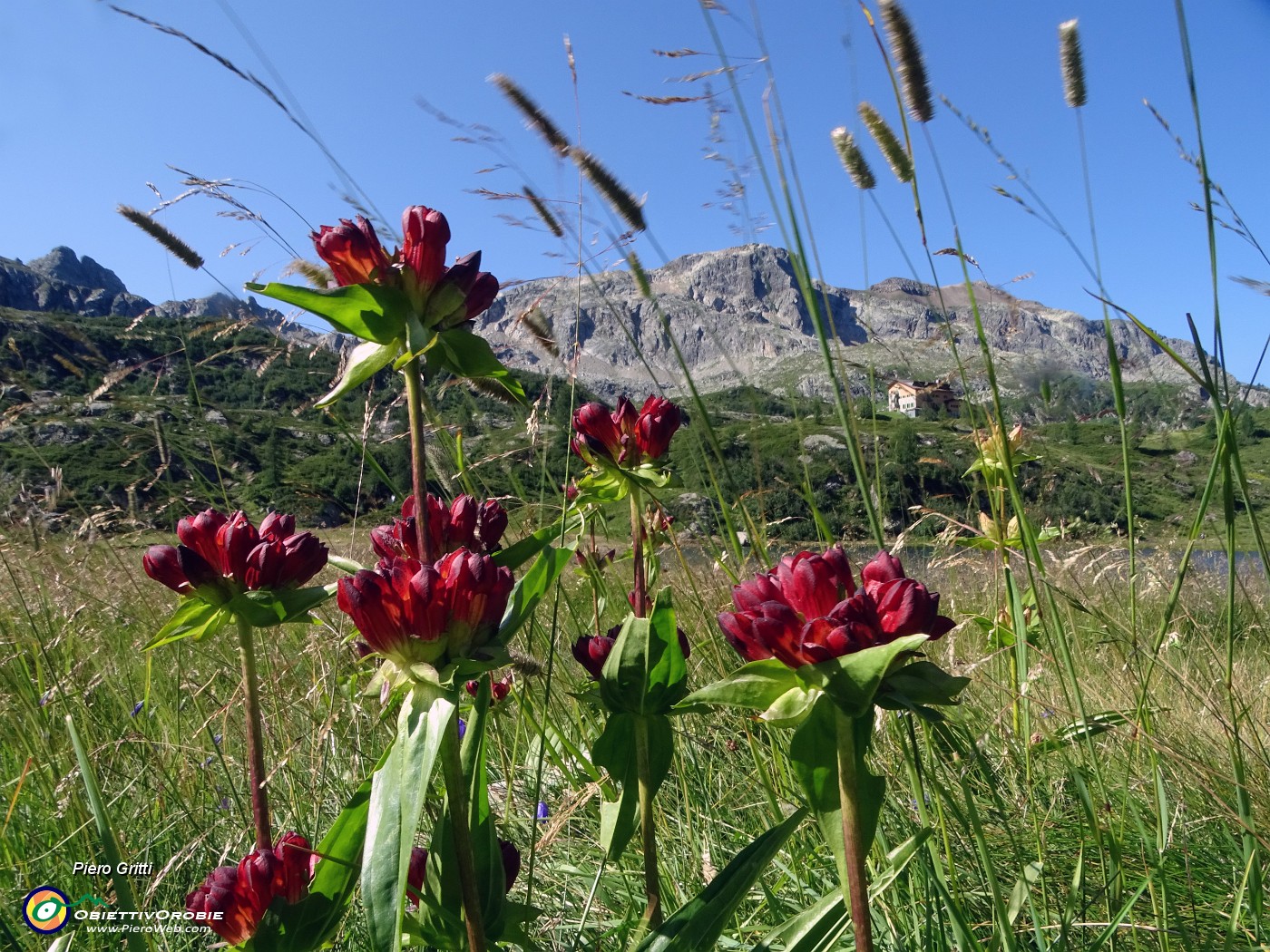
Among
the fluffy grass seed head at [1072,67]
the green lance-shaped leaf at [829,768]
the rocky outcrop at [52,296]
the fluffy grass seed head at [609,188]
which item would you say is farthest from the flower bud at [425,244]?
the rocky outcrop at [52,296]

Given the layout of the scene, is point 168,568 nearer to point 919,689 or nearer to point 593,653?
point 593,653

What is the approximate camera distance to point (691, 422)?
7.63 ft

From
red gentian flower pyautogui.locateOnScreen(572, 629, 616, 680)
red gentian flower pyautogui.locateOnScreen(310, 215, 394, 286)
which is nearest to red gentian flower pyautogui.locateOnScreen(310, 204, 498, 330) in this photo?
red gentian flower pyautogui.locateOnScreen(310, 215, 394, 286)

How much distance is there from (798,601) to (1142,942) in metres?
1.09

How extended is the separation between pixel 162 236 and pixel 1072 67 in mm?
2844

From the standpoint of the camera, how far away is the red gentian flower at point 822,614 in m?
0.99

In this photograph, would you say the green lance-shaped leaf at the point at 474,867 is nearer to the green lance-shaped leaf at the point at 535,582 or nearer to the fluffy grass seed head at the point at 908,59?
the green lance-shaped leaf at the point at 535,582

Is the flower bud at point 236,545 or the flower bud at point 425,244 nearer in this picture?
the flower bud at point 425,244

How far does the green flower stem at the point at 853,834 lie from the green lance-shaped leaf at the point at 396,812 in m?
0.49

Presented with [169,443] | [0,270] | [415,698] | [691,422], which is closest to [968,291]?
[691,422]

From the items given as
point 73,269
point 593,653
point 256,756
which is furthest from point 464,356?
point 73,269

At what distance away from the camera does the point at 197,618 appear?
143 centimetres

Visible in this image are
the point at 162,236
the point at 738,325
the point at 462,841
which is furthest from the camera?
the point at 738,325

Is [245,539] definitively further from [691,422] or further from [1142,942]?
[1142,942]
